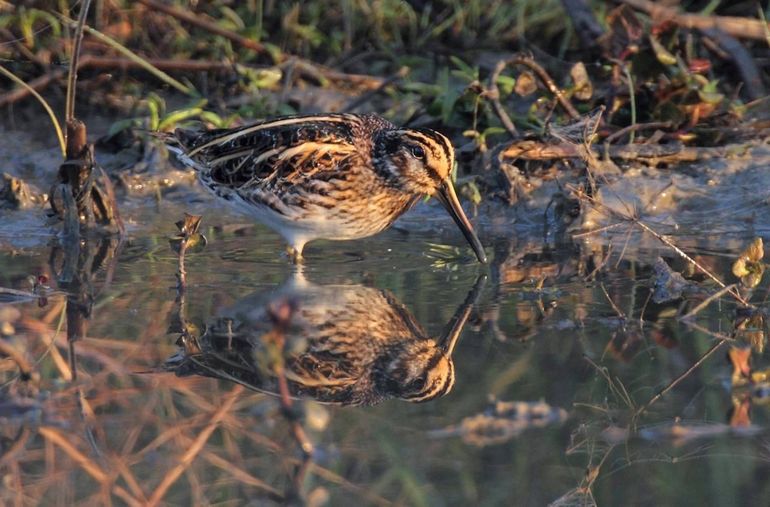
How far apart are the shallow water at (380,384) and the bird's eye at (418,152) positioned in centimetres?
52

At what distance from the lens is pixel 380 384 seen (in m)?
4.46

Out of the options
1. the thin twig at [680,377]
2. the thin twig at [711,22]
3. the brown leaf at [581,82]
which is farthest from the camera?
the thin twig at [711,22]

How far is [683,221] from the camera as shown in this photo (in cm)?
739

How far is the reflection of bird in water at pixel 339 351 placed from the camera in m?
4.41

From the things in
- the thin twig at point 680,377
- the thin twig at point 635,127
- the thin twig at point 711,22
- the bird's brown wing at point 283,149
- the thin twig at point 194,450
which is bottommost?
the thin twig at point 194,450

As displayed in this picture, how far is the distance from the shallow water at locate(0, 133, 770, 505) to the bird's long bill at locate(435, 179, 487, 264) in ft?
0.46

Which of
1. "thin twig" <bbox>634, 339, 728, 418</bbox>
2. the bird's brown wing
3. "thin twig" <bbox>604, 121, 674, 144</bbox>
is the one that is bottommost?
"thin twig" <bbox>634, 339, 728, 418</bbox>

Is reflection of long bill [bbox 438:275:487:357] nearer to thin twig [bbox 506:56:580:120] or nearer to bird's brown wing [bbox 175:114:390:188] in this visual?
bird's brown wing [bbox 175:114:390:188]

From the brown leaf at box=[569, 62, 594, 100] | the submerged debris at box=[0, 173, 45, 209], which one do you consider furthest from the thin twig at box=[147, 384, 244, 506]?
the brown leaf at box=[569, 62, 594, 100]

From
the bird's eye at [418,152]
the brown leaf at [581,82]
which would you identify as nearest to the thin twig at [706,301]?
the bird's eye at [418,152]

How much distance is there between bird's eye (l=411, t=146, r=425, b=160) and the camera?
21.1 ft

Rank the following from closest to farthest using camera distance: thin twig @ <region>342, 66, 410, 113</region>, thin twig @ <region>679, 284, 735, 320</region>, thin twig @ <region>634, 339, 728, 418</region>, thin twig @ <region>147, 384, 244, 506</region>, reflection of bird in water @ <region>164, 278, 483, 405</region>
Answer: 1. thin twig @ <region>147, 384, 244, 506</region>
2. thin twig @ <region>634, 339, 728, 418</region>
3. reflection of bird in water @ <region>164, 278, 483, 405</region>
4. thin twig @ <region>679, 284, 735, 320</region>
5. thin twig @ <region>342, 66, 410, 113</region>

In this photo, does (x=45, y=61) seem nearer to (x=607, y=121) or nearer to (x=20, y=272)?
(x=20, y=272)

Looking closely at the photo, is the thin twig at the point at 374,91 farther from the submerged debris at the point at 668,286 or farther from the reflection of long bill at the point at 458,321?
the submerged debris at the point at 668,286
